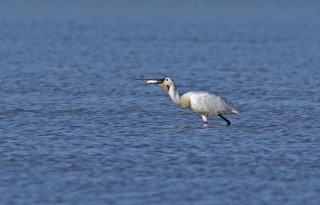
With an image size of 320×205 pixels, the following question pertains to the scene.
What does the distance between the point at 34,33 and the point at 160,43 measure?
25.8ft

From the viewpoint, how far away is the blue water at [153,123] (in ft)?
39.6

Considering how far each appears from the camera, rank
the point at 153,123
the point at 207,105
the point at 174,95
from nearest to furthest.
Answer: the point at 207,105, the point at 153,123, the point at 174,95

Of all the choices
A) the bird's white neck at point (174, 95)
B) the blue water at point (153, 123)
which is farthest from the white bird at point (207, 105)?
the blue water at point (153, 123)

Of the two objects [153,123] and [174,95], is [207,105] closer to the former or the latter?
[174,95]

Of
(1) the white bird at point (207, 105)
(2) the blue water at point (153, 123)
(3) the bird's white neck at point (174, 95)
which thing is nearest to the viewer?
(2) the blue water at point (153, 123)

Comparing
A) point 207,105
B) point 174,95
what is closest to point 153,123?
point 174,95

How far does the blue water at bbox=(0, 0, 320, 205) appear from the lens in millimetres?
12070

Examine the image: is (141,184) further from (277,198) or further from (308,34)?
(308,34)

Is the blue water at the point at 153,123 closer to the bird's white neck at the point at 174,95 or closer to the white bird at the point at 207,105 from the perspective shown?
the white bird at the point at 207,105


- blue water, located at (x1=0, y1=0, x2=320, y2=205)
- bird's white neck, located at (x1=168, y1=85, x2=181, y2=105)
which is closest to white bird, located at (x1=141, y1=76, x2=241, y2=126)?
bird's white neck, located at (x1=168, y1=85, x2=181, y2=105)

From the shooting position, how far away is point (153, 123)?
1767 cm

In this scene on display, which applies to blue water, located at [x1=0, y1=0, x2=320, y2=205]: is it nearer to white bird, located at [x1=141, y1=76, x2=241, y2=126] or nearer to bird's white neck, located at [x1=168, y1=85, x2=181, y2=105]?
white bird, located at [x1=141, y1=76, x2=241, y2=126]

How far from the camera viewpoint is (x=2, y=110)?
62.1ft

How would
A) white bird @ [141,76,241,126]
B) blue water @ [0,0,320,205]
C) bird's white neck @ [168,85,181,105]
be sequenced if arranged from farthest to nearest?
1. bird's white neck @ [168,85,181,105]
2. white bird @ [141,76,241,126]
3. blue water @ [0,0,320,205]
